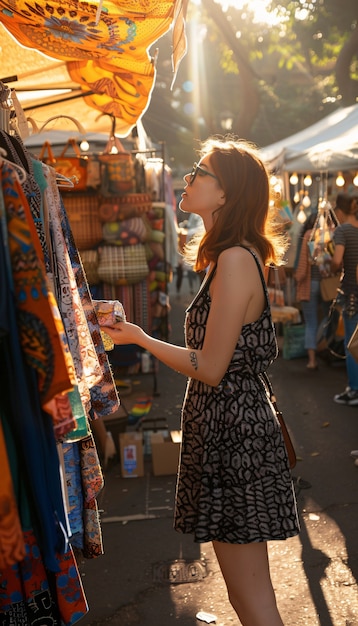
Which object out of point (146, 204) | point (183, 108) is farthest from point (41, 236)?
point (183, 108)

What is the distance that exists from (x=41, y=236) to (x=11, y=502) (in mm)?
969

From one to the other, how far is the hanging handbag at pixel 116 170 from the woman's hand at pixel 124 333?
4689 millimetres

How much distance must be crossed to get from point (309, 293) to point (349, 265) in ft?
5.90

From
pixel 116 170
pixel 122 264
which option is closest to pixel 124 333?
pixel 116 170

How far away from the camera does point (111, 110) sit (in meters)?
5.26

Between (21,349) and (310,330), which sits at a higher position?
(21,349)

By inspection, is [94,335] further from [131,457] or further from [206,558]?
[131,457]

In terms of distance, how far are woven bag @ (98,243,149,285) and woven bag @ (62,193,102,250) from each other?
0.18 meters

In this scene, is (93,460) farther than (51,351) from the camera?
Yes

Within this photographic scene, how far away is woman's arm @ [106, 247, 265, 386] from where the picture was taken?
2.50 metres

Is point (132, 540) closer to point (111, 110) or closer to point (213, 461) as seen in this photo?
point (213, 461)

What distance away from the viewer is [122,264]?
7.43 meters

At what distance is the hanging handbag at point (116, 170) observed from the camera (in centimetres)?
709

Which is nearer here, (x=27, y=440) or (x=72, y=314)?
(x=27, y=440)
